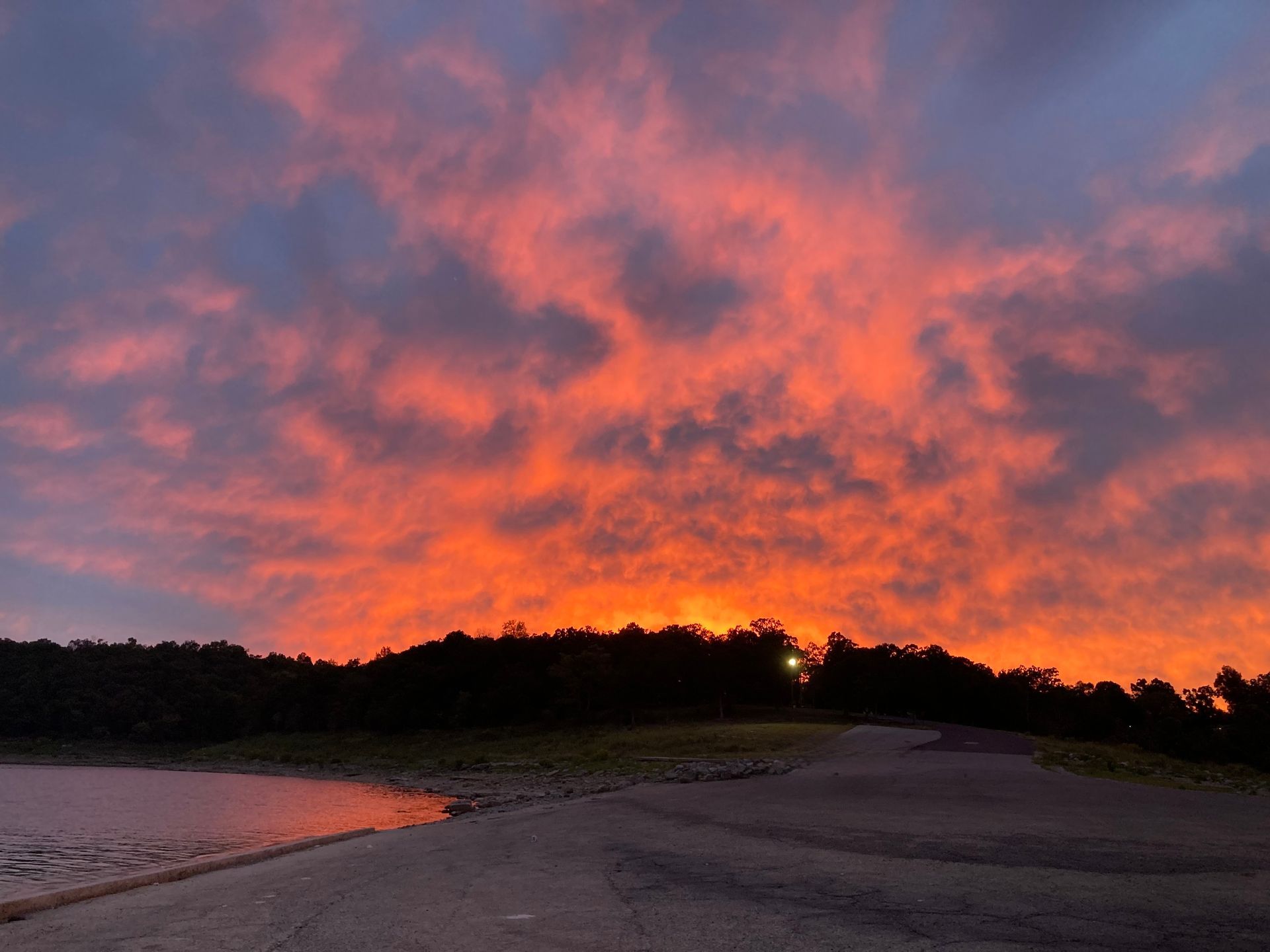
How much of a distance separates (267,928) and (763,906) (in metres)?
6.33

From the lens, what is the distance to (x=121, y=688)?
401 ft

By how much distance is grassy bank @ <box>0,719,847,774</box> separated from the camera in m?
52.4

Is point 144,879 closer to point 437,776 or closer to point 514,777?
point 514,777

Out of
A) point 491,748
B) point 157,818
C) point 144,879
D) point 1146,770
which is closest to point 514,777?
point 157,818

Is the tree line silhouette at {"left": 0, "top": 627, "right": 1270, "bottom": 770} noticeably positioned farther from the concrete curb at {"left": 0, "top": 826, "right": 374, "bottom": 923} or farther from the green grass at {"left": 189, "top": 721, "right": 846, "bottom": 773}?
the concrete curb at {"left": 0, "top": 826, "right": 374, "bottom": 923}

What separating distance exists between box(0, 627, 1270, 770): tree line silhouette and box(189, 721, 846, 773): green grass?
6.91 m

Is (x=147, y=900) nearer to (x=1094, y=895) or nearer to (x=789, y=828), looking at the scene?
(x=789, y=828)

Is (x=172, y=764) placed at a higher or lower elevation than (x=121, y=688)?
lower

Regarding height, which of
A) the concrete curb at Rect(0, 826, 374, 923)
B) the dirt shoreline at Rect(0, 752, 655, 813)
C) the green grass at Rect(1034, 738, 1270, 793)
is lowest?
the dirt shoreline at Rect(0, 752, 655, 813)

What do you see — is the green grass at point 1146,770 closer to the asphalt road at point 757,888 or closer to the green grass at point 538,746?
the asphalt road at point 757,888

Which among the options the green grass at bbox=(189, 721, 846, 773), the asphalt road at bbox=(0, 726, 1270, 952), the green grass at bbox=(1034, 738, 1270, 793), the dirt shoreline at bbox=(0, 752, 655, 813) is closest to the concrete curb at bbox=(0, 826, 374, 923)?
the asphalt road at bbox=(0, 726, 1270, 952)

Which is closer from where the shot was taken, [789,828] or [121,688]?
[789,828]

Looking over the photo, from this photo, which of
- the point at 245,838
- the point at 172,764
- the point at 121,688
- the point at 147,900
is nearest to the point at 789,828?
the point at 147,900

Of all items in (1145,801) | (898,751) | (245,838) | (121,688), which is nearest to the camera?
(1145,801)
